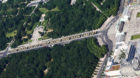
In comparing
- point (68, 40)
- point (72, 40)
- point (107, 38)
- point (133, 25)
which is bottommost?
point (68, 40)

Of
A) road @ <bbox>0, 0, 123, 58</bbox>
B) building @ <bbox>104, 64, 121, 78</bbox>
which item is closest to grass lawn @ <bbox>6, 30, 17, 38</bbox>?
road @ <bbox>0, 0, 123, 58</bbox>

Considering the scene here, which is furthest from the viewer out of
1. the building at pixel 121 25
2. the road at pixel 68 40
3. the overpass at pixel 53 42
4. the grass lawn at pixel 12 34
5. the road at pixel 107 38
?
the grass lawn at pixel 12 34

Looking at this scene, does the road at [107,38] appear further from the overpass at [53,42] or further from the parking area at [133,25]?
the parking area at [133,25]

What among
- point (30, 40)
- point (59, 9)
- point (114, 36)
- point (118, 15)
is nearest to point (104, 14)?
point (118, 15)

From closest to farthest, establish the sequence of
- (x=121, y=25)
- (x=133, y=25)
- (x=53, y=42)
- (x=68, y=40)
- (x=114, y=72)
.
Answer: (x=114, y=72) < (x=133, y=25) < (x=121, y=25) < (x=68, y=40) < (x=53, y=42)

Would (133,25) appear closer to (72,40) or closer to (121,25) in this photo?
(121,25)

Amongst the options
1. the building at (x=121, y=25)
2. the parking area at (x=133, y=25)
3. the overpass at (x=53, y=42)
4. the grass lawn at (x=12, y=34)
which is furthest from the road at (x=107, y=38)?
the grass lawn at (x=12, y=34)

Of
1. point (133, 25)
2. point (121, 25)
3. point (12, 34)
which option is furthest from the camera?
point (12, 34)

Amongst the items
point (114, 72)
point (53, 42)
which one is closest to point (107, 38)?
point (114, 72)

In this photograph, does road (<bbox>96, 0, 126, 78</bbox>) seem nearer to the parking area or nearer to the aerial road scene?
the aerial road scene
